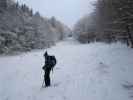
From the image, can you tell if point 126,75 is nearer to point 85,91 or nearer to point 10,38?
point 85,91

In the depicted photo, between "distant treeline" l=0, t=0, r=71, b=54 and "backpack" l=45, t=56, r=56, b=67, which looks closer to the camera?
"backpack" l=45, t=56, r=56, b=67

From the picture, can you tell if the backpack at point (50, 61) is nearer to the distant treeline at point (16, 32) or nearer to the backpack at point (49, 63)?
the backpack at point (49, 63)

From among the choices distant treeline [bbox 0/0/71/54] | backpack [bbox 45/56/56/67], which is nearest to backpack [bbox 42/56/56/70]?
backpack [bbox 45/56/56/67]

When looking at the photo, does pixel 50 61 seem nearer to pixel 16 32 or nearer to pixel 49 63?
pixel 49 63

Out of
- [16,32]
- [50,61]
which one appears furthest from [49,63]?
[16,32]

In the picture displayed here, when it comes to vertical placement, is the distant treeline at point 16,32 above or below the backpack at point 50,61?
above

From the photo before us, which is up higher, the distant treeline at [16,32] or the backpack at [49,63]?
the distant treeline at [16,32]

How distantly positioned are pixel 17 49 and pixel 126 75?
27935mm

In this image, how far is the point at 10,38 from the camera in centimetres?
3186

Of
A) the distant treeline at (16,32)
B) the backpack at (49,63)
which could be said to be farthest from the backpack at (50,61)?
the distant treeline at (16,32)

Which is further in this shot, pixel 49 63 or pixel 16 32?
pixel 16 32

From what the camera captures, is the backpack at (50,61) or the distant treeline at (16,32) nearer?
the backpack at (50,61)

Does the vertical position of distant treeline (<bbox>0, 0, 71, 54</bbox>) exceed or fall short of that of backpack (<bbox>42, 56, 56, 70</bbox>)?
it exceeds it

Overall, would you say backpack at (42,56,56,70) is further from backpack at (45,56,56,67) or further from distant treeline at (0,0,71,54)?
distant treeline at (0,0,71,54)
